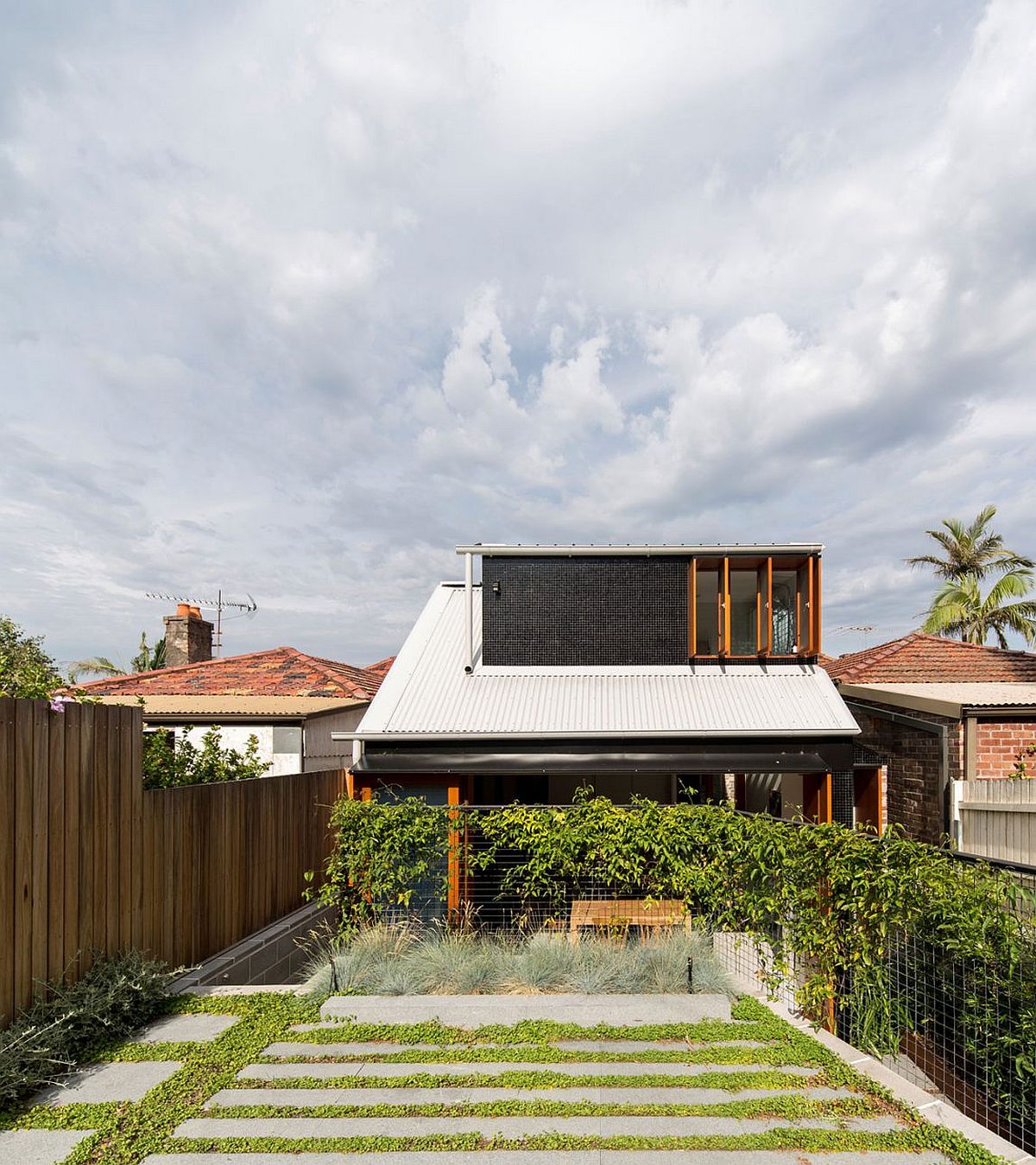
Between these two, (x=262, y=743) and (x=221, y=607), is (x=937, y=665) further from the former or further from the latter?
(x=221, y=607)

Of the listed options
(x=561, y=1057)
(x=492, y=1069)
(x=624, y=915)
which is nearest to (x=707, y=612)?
(x=624, y=915)

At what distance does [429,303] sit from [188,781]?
31.0ft

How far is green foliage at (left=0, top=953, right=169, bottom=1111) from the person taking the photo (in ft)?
13.4

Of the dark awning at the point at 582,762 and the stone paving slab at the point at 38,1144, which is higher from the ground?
the dark awning at the point at 582,762

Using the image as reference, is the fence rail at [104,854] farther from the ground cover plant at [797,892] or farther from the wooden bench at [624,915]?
the wooden bench at [624,915]

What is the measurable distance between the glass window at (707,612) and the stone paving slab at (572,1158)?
8384mm

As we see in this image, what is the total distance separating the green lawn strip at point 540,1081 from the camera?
14.1 ft

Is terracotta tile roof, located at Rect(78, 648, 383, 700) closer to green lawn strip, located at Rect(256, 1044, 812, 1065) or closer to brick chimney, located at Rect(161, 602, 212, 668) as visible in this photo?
brick chimney, located at Rect(161, 602, 212, 668)

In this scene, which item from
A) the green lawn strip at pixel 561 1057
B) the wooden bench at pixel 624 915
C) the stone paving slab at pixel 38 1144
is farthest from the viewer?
the wooden bench at pixel 624 915

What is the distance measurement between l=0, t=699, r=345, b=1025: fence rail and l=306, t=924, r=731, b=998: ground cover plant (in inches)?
62.3

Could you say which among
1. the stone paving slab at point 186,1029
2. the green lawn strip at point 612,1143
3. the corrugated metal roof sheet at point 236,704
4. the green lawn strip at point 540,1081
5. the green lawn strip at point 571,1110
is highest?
the corrugated metal roof sheet at point 236,704

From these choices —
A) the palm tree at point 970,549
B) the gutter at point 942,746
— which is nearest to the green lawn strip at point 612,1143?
the gutter at point 942,746

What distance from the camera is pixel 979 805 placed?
9.22 m

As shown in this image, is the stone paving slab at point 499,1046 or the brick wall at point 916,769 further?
the brick wall at point 916,769
